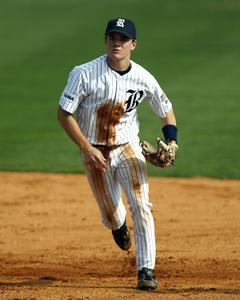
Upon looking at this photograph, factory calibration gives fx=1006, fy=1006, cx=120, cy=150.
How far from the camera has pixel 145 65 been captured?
21484 millimetres

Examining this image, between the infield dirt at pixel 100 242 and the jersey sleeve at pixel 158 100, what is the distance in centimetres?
154

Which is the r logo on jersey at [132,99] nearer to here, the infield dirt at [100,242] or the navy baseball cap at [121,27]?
the navy baseball cap at [121,27]

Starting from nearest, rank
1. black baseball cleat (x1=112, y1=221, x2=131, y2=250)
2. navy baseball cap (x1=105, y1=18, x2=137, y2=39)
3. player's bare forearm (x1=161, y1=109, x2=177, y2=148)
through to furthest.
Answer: navy baseball cap (x1=105, y1=18, x2=137, y2=39), player's bare forearm (x1=161, y1=109, x2=177, y2=148), black baseball cleat (x1=112, y1=221, x2=131, y2=250)

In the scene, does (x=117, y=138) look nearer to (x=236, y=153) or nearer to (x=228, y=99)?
(x=236, y=153)

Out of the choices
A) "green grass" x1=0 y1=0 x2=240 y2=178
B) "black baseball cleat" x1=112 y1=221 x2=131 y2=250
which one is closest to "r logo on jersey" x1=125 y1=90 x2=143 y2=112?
"black baseball cleat" x1=112 y1=221 x2=131 y2=250

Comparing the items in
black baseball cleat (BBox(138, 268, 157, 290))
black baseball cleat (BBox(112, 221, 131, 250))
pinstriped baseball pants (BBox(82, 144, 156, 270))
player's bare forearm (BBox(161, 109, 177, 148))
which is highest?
player's bare forearm (BBox(161, 109, 177, 148))

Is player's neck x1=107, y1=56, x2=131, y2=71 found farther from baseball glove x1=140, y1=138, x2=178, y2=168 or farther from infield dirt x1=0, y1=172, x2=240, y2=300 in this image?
infield dirt x1=0, y1=172, x2=240, y2=300

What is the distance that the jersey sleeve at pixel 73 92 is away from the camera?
829 centimetres

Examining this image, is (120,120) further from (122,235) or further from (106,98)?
(122,235)

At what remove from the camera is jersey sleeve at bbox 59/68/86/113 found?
27.2ft

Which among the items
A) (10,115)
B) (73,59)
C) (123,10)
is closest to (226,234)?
(10,115)

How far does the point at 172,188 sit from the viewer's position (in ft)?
43.9

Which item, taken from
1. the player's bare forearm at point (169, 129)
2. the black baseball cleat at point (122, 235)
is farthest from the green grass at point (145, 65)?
the player's bare forearm at point (169, 129)

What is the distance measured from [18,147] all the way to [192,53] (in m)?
7.99
